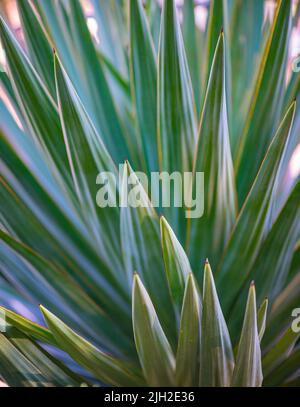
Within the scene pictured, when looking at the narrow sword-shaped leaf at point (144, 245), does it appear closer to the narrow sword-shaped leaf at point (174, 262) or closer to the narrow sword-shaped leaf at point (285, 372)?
the narrow sword-shaped leaf at point (174, 262)

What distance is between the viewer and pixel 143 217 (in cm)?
55

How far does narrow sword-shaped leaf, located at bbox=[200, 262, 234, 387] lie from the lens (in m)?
0.48

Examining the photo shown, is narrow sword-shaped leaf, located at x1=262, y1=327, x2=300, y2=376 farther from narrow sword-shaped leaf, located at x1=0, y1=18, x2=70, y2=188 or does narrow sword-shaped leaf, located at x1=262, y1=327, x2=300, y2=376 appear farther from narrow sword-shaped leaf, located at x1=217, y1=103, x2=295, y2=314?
narrow sword-shaped leaf, located at x1=0, y1=18, x2=70, y2=188

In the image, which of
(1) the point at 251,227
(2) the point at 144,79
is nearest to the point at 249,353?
(1) the point at 251,227

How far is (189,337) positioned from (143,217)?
0.47 ft

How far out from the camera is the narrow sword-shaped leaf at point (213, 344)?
0.48 meters

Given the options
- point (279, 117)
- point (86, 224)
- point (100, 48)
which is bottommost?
point (86, 224)

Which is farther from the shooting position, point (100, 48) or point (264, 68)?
point (100, 48)

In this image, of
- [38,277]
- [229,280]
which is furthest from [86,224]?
[229,280]

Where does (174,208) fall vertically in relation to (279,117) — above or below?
below

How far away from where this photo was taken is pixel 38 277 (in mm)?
609

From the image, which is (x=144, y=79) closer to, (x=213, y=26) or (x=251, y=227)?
(x=213, y=26)

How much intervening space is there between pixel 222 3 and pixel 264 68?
0.13 meters
